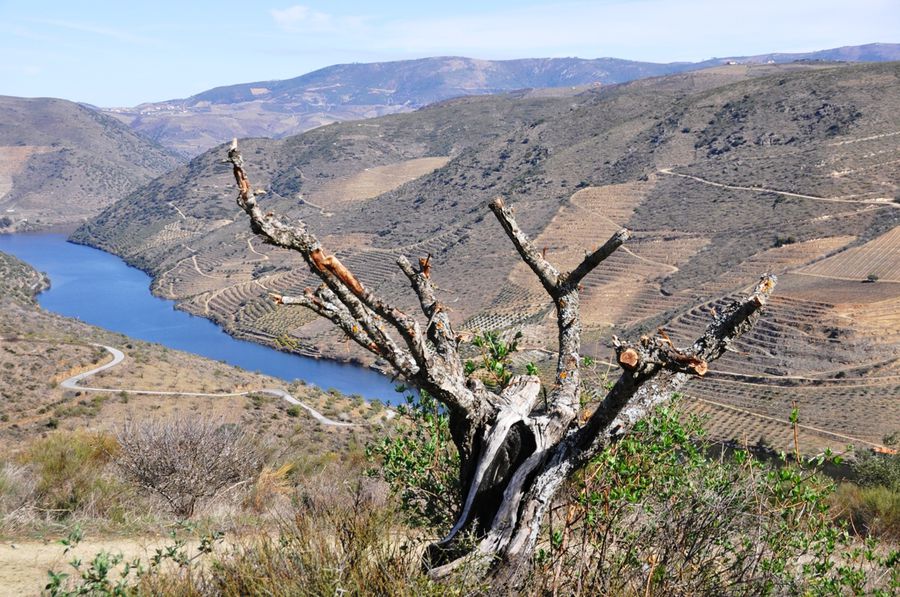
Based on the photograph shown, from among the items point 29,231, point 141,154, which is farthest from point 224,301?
point 141,154

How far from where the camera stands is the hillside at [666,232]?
Answer: 37.7m

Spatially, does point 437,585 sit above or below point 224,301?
above

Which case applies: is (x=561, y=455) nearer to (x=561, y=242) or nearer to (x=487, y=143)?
(x=561, y=242)

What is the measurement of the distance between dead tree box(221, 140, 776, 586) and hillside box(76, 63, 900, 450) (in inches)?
657

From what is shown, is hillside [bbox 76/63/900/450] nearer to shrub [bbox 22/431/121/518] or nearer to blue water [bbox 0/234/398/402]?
blue water [bbox 0/234/398/402]

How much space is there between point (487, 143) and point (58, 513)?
11042cm

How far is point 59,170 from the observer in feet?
529

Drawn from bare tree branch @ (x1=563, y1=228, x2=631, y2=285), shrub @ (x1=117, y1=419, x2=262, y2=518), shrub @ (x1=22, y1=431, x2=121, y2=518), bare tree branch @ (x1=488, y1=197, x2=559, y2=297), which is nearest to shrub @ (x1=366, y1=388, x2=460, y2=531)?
bare tree branch @ (x1=488, y1=197, x2=559, y2=297)

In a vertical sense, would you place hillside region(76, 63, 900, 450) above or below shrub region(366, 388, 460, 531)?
below

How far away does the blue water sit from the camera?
61.7m

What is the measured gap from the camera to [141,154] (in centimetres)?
19762

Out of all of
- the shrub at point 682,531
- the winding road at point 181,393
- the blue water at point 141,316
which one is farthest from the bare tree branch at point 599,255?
the blue water at point 141,316

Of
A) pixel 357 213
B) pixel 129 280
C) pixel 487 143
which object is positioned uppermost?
pixel 487 143

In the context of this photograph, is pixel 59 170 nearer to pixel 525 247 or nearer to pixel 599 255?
pixel 525 247
